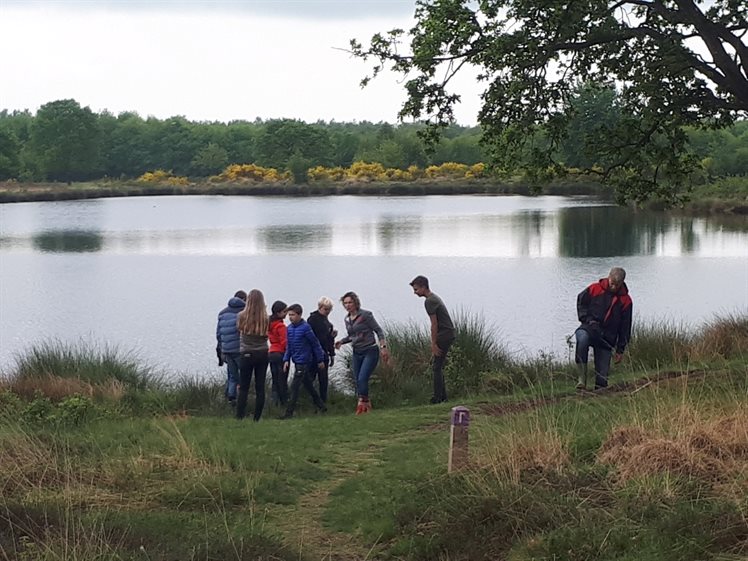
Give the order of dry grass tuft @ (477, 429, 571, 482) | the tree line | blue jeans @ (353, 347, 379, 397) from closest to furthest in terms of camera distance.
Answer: dry grass tuft @ (477, 429, 571, 482)
blue jeans @ (353, 347, 379, 397)
the tree line

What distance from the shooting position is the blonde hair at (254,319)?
10547mm

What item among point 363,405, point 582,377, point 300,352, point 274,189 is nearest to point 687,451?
point 582,377

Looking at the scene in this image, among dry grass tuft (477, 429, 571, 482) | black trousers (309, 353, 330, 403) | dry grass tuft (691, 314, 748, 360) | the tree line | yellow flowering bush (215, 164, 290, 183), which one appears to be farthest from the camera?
the tree line

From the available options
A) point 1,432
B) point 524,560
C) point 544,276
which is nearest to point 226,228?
point 544,276

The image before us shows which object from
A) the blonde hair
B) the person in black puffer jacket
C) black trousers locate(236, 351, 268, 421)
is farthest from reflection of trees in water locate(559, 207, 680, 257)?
the blonde hair

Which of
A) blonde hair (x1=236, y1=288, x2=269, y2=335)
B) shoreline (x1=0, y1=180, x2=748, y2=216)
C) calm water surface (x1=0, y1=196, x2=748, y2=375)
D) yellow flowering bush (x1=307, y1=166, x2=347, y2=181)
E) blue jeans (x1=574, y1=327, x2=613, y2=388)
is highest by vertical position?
yellow flowering bush (x1=307, y1=166, x2=347, y2=181)

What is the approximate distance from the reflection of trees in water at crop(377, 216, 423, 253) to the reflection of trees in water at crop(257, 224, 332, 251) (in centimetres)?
261

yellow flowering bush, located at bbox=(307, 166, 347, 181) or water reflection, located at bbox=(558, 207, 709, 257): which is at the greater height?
yellow flowering bush, located at bbox=(307, 166, 347, 181)

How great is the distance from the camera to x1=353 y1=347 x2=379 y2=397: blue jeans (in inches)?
457

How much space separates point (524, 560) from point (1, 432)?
4.98 meters

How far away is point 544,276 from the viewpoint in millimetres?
28766

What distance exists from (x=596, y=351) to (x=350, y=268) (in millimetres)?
21245

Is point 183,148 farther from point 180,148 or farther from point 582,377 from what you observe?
point 582,377

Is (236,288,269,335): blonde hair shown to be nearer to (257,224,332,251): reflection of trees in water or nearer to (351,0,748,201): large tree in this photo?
(351,0,748,201): large tree
